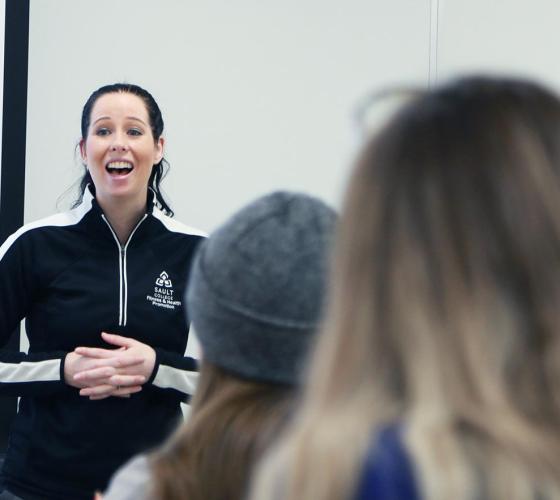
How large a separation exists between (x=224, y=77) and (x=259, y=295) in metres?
2.29

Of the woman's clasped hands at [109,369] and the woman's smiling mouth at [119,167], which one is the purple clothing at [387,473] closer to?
the woman's clasped hands at [109,369]

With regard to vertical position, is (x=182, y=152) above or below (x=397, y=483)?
above

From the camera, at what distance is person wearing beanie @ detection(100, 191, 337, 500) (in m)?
1.01

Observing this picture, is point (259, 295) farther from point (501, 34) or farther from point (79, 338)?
point (501, 34)

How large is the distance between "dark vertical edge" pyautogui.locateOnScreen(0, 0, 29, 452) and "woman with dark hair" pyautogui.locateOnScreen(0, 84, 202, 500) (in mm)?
800

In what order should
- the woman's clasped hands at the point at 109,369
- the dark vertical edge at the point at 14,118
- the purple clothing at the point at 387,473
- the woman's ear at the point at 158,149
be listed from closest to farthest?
the purple clothing at the point at 387,473 < the woman's clasped hands at the point at 109,369 < the woman's ear at the point at 158,149 < the dark vertical edge at the point at 14,118

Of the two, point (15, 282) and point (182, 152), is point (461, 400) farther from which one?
point (182, 152)

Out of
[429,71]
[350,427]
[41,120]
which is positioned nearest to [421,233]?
[350,427]

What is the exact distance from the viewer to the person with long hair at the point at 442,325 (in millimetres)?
693

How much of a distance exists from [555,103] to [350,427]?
0.31 m

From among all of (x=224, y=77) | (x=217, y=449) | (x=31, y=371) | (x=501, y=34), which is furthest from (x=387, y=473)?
(x=501, y=34)

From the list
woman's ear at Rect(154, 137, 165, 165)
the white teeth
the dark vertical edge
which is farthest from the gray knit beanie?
the dark vertical edge

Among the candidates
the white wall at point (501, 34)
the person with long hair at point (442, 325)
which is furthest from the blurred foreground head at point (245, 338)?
the white wall at point (501, 34)

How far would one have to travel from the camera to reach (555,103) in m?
0.79
